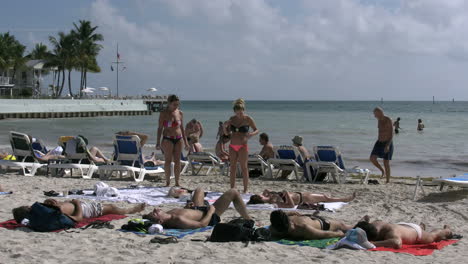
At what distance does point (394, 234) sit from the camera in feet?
17.2

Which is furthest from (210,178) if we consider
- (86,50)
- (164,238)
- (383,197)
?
(86,50)

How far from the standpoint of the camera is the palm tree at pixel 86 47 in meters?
63.7

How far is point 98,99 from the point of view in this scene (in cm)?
5791

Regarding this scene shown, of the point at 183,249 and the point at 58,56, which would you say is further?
the point at 58,56

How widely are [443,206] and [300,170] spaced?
11.9ft

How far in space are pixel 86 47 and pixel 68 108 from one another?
13537mm

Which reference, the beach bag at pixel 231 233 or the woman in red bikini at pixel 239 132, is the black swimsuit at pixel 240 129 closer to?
the woman in red bikini at pixel 239 132

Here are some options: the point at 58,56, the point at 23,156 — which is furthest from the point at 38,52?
the point at 23,156

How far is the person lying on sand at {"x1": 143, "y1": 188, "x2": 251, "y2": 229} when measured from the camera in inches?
233

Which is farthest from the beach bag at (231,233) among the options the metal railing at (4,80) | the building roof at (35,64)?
the building roof at (35,64)

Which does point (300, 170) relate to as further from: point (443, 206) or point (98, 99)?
point (98, 99)

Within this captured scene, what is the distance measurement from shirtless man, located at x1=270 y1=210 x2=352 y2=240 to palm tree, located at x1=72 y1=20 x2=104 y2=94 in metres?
60.5

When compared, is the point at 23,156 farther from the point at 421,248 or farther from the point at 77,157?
the point at 421,248

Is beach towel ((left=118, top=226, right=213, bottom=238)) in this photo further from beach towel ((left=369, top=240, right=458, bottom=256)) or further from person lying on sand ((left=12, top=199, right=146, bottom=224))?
beach towel ((left=369, top=240, right=458, bottom=256))
